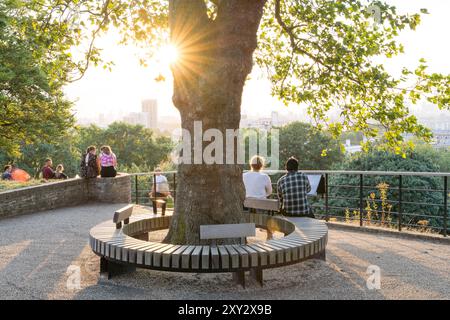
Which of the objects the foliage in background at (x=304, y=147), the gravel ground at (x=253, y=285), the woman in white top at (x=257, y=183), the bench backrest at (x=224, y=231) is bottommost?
the gravel ground at (x=253, y=285)

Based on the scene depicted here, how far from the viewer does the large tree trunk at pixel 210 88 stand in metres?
5.98

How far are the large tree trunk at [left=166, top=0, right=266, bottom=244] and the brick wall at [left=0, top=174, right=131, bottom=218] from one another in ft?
20.7

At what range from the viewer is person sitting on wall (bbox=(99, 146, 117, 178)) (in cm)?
1369

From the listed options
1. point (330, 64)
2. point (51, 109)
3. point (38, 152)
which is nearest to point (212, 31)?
point (330, 64)

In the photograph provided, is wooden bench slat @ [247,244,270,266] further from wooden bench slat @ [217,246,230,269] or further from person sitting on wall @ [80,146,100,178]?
person sitting on wall @ [80,146,100,178]

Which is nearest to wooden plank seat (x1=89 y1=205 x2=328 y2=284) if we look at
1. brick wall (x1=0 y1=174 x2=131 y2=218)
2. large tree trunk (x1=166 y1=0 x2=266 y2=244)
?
large tree trunk (x1=166 y1=0 x2=266 y2=244)

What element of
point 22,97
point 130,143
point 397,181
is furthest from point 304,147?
point 22,97

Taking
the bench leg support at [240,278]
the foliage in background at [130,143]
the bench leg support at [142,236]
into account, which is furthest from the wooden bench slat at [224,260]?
the foliage in background at [130,143]

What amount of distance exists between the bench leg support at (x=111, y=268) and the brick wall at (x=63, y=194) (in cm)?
609

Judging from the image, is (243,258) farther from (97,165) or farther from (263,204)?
(97,165)

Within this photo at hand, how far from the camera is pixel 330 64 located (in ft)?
26.7

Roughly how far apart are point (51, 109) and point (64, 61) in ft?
55.8

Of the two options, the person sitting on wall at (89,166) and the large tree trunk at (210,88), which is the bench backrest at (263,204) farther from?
the person sitting on wall at (89,166)
